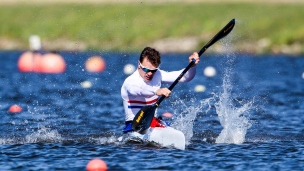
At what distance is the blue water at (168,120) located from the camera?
12.8m

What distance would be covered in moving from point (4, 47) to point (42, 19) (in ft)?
22.8

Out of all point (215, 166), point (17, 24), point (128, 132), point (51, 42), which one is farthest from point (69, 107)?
point (17, 24)

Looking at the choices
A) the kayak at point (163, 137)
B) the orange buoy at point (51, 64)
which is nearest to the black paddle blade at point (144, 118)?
the kayak at point (163, 137)

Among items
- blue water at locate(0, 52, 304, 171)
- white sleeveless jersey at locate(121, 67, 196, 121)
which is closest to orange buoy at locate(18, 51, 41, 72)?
blue water at locate(0, 52, 304, 171)

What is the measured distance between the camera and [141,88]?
13.8m

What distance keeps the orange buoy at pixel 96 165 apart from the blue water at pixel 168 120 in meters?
0.31

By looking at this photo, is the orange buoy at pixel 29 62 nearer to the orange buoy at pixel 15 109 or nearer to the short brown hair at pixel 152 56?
the orange buoy at pixel 15 109

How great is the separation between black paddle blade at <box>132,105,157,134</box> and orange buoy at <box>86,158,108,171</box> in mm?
1838

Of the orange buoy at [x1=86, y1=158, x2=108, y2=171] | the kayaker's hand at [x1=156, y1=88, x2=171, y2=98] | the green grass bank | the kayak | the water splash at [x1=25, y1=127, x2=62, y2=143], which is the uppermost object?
the green grass bank

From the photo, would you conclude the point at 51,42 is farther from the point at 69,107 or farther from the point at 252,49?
the point at 69,107

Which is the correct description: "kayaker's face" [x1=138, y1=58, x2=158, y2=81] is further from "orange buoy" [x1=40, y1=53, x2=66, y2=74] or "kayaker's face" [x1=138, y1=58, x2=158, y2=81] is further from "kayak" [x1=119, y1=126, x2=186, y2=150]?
"orange buoy" [x1=40, y1=53, x2=66, y2=74]

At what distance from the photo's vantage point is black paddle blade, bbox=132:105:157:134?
13586mm

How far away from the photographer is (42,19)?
218 feet

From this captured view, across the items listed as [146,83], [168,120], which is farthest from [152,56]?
[168,120]
